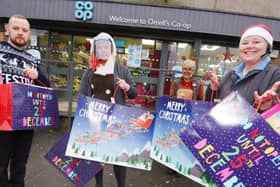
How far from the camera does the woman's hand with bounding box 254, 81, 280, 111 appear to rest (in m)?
1.67

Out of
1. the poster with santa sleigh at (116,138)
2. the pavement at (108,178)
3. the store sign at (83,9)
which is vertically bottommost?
the pavement at (108,178)

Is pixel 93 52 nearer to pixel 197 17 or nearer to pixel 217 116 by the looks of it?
pixel 217 116

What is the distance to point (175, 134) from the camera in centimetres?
231

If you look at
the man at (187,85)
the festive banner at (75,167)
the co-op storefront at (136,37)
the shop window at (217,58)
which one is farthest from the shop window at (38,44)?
the festive banner at (75,167)

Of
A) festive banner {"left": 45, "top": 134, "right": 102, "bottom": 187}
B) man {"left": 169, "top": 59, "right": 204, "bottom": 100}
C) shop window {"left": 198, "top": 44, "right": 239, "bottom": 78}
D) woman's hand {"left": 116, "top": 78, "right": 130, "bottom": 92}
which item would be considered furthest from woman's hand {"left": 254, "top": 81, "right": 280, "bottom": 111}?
A: shop window {"left": 198, "top": 44, "right": 239, "bottom": 78}

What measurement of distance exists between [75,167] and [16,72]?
1.03m

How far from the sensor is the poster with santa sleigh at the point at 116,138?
242cm

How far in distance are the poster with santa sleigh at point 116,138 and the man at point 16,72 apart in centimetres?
54

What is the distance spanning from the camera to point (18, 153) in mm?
2662

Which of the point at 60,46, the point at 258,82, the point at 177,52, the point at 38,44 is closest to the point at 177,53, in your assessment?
the point at 177,52

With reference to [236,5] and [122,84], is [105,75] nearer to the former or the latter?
[122,84]

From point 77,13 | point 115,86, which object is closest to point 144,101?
point 77,13

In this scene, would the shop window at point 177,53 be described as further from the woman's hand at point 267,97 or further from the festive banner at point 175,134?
the woman's hand at point 267,97

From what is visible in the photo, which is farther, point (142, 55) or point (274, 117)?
point (142, 55)
